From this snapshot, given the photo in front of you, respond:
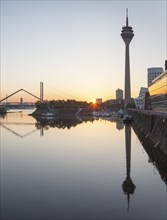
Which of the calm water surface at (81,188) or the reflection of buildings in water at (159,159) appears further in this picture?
the reflection of buildings in water at (159,159)

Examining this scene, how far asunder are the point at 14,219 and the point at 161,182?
12.2 metres

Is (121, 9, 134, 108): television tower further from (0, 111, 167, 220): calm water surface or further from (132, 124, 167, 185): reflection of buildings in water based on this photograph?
(0, 111, 167, 220): calm water surface

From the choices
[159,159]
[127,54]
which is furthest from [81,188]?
[127,54]

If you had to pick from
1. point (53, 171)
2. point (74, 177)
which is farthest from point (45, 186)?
point (53, 171)

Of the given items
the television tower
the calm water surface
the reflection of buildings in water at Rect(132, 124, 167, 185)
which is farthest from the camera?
the television tower

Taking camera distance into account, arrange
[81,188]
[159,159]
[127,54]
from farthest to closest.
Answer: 1. [127,54]
2. [159,159]
3. [81,188]

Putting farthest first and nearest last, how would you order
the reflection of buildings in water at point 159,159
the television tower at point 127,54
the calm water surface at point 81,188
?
the television tower at point 127,54 < the reflection of buildings in water at point 159,159 < the calm water surface at point 81,188

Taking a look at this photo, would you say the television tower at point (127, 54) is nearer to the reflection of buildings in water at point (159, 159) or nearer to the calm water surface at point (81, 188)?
the reflection of buildings in water at point (159, 159)

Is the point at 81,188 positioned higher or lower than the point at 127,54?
lower

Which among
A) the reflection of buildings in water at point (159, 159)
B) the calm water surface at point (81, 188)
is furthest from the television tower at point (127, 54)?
the calm water surface at point (81, 188)

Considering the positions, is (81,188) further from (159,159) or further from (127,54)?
(127,54)

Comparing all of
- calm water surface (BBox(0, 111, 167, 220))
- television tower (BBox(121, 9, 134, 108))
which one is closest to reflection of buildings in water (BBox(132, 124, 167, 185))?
calm water surface (BBox(0, 111, 167, 220))

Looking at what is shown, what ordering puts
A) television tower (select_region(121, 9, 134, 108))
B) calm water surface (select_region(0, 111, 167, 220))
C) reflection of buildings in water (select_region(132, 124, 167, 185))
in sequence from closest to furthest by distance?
calm water surface (select_region(0, 111, 167, 220))
reflection of buildings in water (select_region(132, 124, 167, 185))
television tower (select_region(121, 9, 134, 108))

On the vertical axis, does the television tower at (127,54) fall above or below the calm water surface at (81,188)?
above
